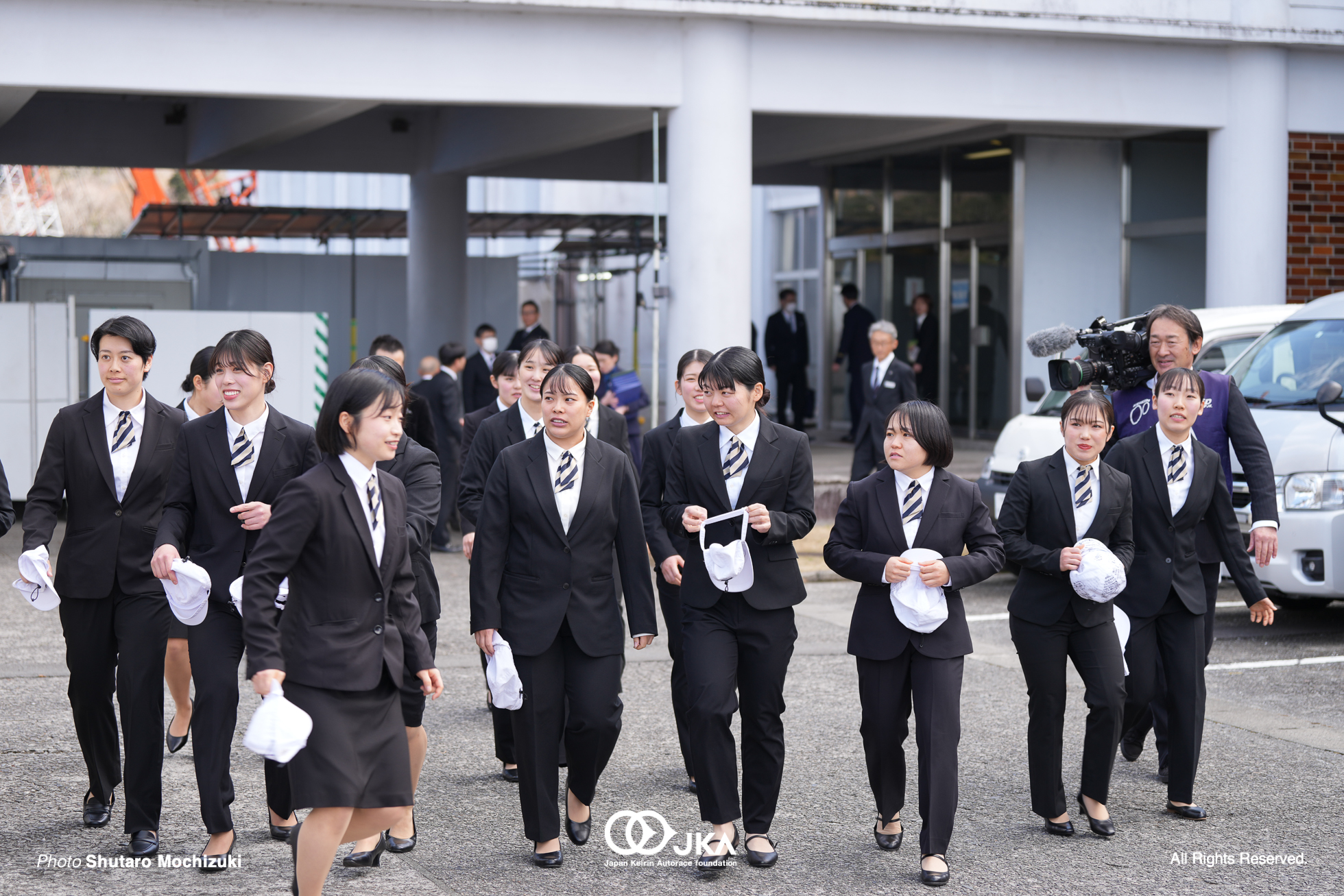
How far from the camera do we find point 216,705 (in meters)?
5.05

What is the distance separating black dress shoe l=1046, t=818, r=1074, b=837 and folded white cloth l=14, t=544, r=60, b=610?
3664 mm

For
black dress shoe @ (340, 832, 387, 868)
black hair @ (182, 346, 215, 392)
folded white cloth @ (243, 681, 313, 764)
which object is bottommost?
black dress shoe @ (340, 832, 387, 868)

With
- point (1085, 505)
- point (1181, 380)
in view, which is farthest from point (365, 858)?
point (1181, 380)

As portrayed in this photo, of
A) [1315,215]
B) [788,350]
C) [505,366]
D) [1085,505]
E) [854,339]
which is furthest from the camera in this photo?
[788,350]

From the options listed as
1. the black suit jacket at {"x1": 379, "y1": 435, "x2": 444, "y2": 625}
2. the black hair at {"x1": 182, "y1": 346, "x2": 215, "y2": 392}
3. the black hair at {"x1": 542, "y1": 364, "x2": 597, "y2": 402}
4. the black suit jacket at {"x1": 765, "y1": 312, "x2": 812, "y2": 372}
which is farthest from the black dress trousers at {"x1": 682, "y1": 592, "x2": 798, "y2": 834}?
the black suit jacket at {"x1": 765, "y1": 312, "x2": 812, "y2": 372}

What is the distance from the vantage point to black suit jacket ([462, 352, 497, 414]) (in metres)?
14.9

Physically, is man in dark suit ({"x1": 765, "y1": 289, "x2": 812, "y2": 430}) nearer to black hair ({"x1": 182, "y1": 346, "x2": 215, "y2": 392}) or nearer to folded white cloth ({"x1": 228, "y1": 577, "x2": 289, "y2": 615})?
black hair ({"x1": 182, "y1": 346, "x2": 215, "y2": 392})

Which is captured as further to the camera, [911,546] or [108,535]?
[108,535]

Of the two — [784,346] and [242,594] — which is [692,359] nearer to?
[242,594]

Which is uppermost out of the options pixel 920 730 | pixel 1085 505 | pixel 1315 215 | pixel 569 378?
pixel 1315 215

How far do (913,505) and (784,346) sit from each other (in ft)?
51.5

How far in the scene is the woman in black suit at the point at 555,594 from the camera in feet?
17.0

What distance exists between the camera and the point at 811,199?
25.0 metres

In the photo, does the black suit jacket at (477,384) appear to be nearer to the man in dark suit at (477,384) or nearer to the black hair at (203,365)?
the man in dark suit at (477,384)
